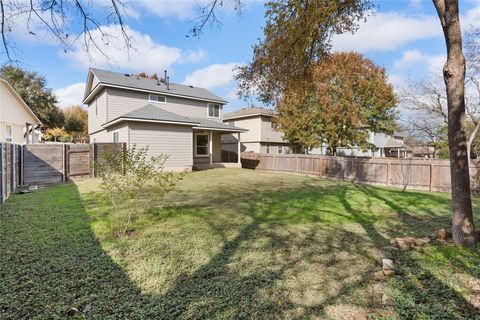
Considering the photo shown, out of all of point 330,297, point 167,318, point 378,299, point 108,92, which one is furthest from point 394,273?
point 108,92

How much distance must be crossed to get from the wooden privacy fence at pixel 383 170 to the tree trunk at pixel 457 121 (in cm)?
871

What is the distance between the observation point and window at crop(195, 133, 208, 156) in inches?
731

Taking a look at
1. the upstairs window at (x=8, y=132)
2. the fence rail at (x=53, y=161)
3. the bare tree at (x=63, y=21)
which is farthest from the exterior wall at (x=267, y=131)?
the bare tree at (x=63, y=21)

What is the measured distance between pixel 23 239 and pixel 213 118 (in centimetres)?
1772

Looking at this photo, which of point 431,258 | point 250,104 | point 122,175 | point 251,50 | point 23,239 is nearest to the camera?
point 431,258

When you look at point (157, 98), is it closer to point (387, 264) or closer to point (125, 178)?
point (125, 178)

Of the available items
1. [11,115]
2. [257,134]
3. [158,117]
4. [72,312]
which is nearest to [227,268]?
[72,312]

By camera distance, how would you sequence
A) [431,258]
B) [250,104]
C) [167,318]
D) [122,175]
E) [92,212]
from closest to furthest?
[167,318]
[431,258]
[122,175]
[92,212]
[250,104]

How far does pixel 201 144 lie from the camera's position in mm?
18906

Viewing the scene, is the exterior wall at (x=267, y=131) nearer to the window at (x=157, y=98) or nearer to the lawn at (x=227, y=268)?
the window at (x=157, y=98)

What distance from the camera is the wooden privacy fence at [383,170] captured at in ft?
36.1

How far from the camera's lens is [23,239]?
14.4ft

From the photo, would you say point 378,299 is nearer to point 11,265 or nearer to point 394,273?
point 394,273

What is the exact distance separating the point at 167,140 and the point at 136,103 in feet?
14.4
